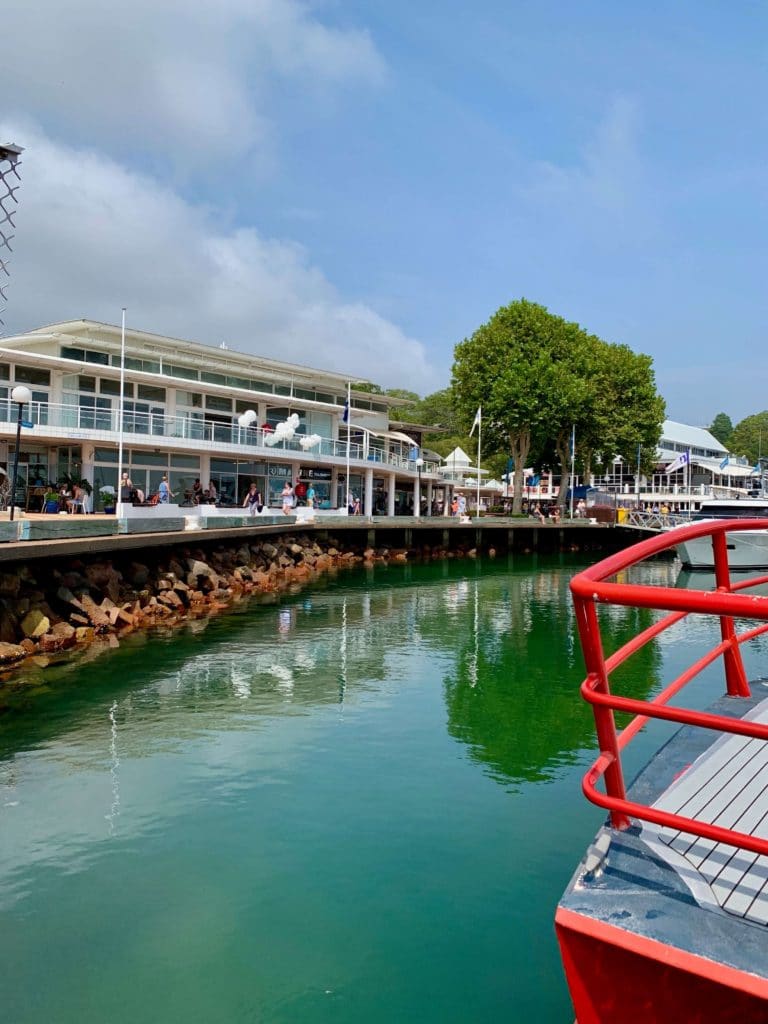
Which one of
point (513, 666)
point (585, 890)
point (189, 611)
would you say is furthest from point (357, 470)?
point (585, 890)

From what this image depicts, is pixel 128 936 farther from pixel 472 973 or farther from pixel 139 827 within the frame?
pixel 472 973

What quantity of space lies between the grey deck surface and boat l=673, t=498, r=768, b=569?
30274 mm

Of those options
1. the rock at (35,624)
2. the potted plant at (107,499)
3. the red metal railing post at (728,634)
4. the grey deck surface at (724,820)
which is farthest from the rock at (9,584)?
the potted plant at (107,499)

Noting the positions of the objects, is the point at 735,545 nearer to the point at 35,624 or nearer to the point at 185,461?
the point at 185,461

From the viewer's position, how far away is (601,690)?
3070 millimetres

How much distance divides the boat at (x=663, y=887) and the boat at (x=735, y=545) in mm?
31241

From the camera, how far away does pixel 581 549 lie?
5256 cm

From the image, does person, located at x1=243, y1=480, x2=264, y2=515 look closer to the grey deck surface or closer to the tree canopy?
the tree canopy

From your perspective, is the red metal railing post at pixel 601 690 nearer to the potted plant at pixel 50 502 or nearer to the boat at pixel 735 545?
the potted plant at pixel 50 502

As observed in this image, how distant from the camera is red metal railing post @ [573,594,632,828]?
2.98 meters

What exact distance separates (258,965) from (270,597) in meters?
18.7

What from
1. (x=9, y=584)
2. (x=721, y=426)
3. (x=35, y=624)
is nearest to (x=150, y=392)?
(x=9, y=584)

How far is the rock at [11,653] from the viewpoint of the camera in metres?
13.5

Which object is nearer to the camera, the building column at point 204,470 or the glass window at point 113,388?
the glass window at point 113,388
